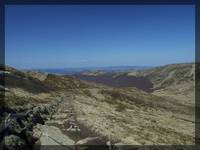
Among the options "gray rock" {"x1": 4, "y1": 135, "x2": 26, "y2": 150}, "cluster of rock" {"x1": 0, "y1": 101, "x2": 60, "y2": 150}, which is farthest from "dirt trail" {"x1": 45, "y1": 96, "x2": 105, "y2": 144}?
"gray rock" {"x1": 4, "y1": 135, "x2": 26, "y2": 150}

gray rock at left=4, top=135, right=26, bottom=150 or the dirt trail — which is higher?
gray rock at left=4, top=135, right=26, bottom=150

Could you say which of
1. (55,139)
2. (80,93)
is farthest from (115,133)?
(80,93)

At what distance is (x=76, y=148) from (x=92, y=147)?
1.31 metres

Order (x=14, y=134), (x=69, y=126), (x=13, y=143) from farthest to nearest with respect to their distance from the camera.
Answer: (x=69, y=126) < (x=14, y=134) < (x=13, y=143)

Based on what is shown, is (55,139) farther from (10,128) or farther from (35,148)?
→ (10,128)

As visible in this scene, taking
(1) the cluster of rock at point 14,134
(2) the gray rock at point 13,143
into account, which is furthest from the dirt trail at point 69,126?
(2) the gray rock at point 13,143

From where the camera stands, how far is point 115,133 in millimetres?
32594

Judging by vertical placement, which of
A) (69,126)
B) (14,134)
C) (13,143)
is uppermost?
(14,134)

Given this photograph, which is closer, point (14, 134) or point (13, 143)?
point (13, 143)

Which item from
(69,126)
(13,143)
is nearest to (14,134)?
(13,143)

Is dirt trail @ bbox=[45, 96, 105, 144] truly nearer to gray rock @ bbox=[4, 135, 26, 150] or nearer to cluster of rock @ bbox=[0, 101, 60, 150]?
cluster of rock @ bbox=[0, 101, 60, 150]

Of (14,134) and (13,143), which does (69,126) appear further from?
(13,143)

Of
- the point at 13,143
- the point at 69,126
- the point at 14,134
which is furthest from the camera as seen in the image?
the point at 69,126

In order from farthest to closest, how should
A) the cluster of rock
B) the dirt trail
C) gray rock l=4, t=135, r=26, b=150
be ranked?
1. the dirt trail
2. the cluster of rock
3. gray rock l=4, t=135, r=26, b=150
